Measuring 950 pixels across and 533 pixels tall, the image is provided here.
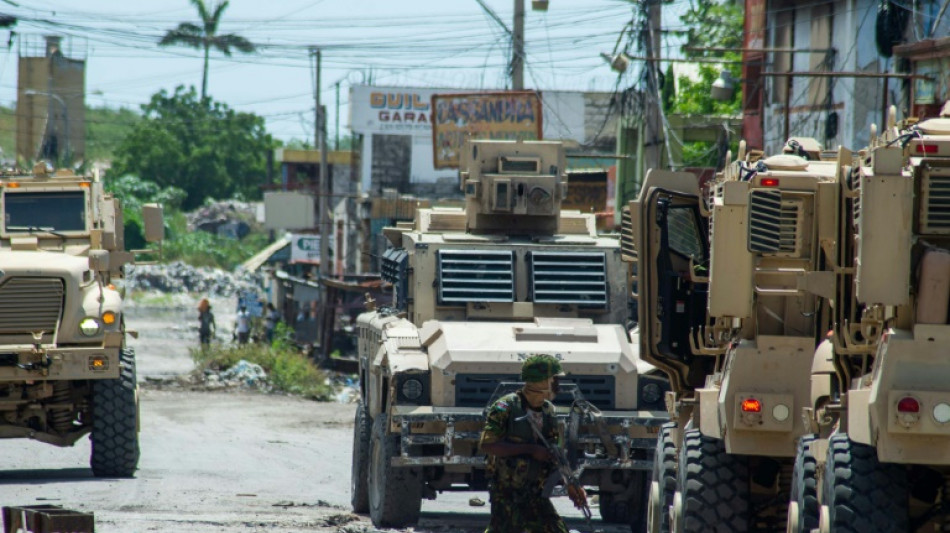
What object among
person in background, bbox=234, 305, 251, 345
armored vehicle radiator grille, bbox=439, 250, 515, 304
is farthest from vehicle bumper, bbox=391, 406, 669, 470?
person in background, bbox=234, 305, 251, 345

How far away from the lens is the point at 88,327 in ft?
48.6

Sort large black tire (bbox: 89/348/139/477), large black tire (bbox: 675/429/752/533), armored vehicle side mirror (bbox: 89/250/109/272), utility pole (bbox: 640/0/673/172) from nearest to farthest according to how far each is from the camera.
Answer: large black tire (bbox: 675/429/752/533), large black tire (bbox: 89/348/139/477), armored vehicle side mirror (bbox: 89/250/109/272), utility pole (bbox: 640/0/673/172)

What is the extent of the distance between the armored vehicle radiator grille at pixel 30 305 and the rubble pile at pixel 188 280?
1795 inches

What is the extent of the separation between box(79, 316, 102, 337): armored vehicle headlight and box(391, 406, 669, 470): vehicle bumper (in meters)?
4.06

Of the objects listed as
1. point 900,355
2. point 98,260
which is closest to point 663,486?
point 900,355

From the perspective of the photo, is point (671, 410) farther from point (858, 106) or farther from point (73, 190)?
point (858, 106)

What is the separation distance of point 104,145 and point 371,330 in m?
99.8

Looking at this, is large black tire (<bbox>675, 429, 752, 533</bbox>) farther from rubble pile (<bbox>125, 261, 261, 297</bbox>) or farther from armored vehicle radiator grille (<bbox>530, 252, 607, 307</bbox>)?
rubble pile (<bbox>125, 261, 261, 297</bbox>)

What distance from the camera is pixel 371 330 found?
1439cm

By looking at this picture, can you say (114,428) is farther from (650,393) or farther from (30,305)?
(650,393)

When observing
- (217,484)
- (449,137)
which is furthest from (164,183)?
(217,484)

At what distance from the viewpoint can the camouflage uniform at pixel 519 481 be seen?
8.52 metres

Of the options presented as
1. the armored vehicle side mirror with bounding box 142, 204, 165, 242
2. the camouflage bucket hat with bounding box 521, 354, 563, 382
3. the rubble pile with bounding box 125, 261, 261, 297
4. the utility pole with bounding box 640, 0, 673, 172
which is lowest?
the rubble pile with bounding box 125, 261, 261, 297

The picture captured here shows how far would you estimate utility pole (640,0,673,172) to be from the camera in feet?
69.0
